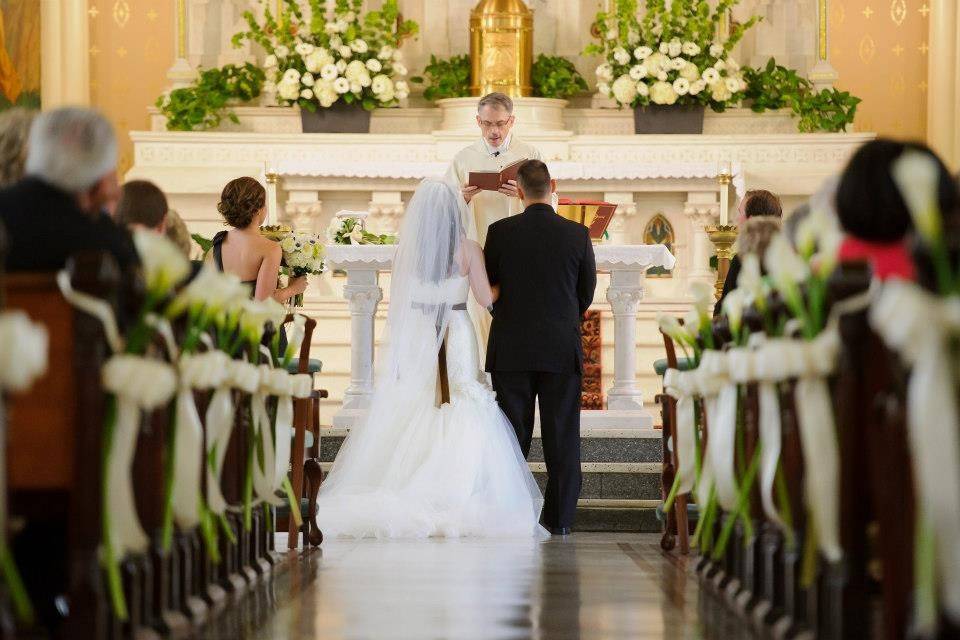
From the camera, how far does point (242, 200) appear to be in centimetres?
755

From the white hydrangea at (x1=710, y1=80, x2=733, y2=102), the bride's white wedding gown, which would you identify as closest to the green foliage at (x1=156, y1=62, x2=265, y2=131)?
the white hydrangea at (x1=710, y1=80, x2=733, y2=102)

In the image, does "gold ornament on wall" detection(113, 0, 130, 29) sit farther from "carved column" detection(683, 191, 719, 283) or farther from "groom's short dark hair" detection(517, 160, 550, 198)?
"groom's short dark hair" detection(517, 160, 550, 198)

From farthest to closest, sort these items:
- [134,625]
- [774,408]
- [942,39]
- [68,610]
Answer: [942,39], [774,408], [134,625], [68,610]

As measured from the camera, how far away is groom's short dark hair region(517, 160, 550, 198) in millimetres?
7867

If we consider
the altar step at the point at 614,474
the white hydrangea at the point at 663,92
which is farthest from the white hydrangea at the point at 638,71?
the altar step at the point at 614,474

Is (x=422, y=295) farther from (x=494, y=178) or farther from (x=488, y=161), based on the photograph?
(x=488, y=161)

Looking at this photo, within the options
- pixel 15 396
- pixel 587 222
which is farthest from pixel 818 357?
pixel 587 222

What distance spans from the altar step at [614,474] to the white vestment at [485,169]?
776 mm

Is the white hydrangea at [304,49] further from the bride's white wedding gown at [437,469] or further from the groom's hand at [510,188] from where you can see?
the bride's white wedding gown at [437,469]

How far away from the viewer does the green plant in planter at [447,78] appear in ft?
40.3

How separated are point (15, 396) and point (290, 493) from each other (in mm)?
2520

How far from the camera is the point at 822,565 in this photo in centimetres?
378

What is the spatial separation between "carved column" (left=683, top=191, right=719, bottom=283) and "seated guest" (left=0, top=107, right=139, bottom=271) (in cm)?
748

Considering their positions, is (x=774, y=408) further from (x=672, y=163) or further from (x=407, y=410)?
(x=672, y=163)
